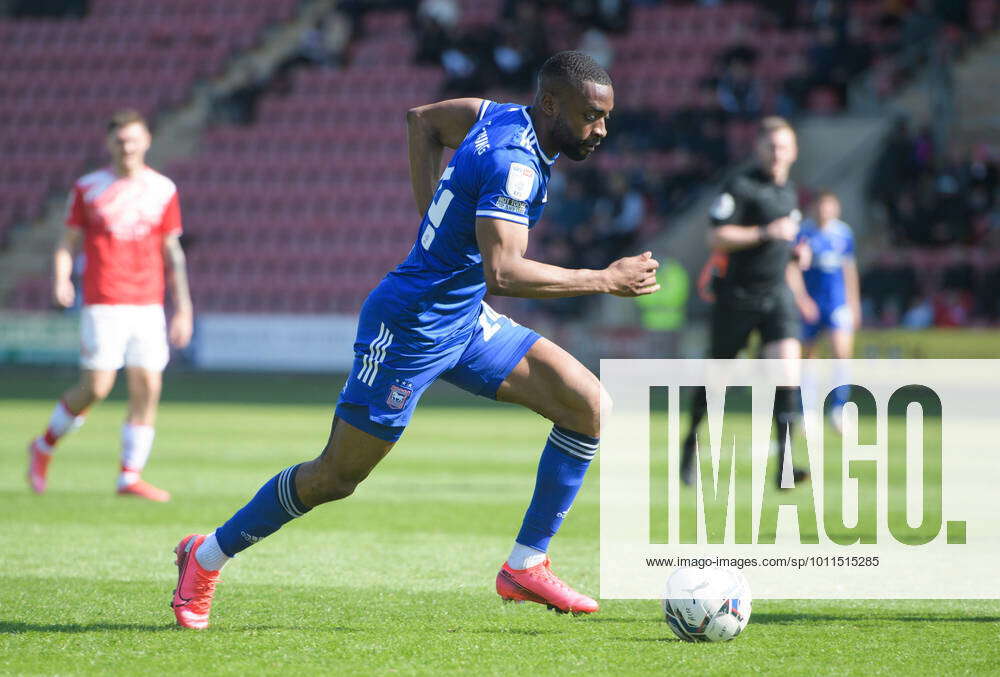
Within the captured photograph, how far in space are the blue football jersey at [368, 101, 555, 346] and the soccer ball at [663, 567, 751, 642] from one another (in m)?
1.25

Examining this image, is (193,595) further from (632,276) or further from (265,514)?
(632,276)

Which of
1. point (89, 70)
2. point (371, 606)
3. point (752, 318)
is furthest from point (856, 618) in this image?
point (89, 70)

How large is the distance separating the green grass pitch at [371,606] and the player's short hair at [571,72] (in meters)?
1.98

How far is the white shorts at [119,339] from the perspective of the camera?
9.01 m

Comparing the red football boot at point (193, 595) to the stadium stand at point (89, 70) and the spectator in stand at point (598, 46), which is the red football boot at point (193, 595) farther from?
the stadium stand at point (89, 70)

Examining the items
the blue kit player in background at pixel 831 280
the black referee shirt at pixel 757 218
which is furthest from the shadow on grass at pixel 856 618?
the blue kit player in background at pixel 831 280

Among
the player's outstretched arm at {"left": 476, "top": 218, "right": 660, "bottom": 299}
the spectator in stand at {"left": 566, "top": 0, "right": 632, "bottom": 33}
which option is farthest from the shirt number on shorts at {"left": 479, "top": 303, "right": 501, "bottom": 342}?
the spectator in stand at {"left": 566, "top": 0, "right": 632, "bottom": 33}

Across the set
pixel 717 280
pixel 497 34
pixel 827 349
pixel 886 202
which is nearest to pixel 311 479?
pixel 717 280

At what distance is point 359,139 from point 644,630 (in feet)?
80.1

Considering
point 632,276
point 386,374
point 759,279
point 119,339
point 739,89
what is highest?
point 739,89

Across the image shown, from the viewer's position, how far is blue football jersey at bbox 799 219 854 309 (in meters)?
14.8

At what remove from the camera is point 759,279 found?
30.5 ft

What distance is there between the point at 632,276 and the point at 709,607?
1213 millimetres

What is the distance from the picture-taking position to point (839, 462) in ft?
38.9
